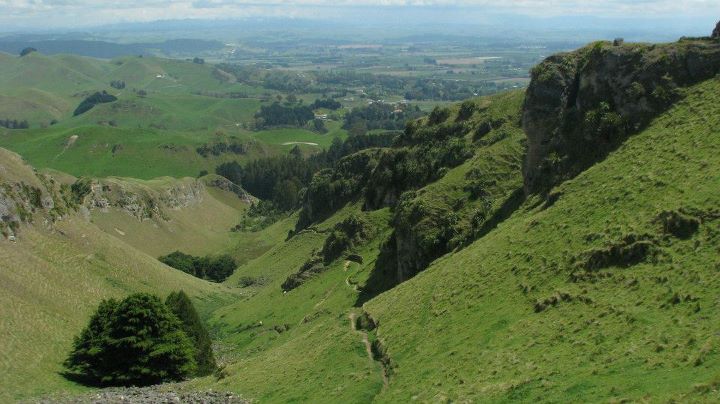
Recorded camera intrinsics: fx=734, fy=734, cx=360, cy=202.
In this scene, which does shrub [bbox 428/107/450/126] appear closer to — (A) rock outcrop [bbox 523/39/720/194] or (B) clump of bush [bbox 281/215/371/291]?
(B) clump of bush [bbox 281/215/371/291]

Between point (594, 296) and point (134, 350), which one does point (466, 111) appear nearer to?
point (134, 350)

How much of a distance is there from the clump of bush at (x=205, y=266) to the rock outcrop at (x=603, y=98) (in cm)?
8300

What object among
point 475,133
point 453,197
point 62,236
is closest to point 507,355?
point 453,197

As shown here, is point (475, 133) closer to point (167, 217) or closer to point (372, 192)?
point (372, 192)

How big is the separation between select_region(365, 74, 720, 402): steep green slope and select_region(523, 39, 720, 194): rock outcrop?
183 cm

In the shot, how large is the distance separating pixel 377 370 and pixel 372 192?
58.6 metres

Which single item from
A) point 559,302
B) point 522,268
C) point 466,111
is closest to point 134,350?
point 522,268

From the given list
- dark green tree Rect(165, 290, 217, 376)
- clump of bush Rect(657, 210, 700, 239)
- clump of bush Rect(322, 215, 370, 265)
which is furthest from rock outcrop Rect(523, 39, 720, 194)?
dark green tree Rect(165, 290, 217, 376)

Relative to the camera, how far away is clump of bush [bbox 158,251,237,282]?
133 meters

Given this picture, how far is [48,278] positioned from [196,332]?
75.2 ft

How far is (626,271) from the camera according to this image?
37.0 meters

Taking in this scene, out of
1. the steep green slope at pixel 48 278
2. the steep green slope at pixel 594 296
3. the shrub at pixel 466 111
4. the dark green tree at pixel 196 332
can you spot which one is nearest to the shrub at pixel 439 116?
the shrub at pixel 466 111

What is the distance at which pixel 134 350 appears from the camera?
6116cm

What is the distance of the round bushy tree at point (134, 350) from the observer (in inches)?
2373
